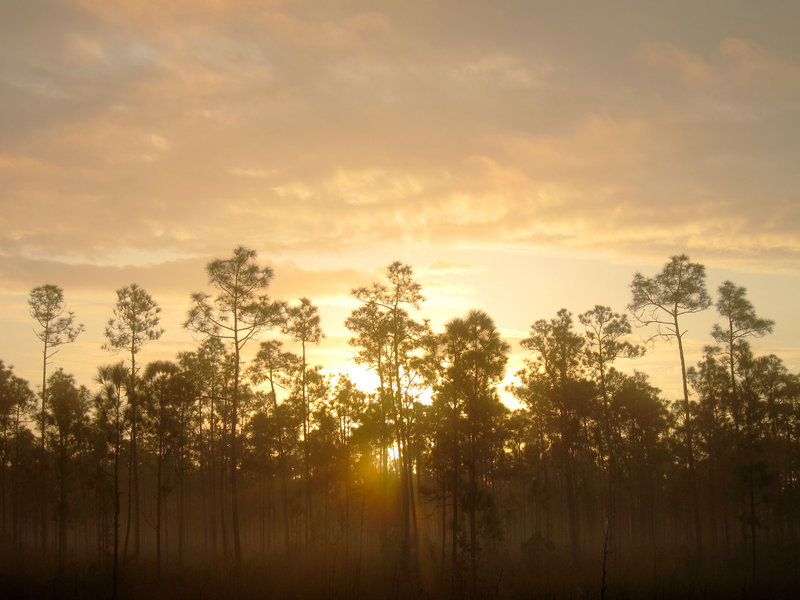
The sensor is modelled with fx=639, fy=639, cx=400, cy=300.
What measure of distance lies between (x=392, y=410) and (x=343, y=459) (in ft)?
39.5

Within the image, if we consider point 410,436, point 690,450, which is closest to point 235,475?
point 410,436

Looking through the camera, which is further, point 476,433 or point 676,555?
point 676,555

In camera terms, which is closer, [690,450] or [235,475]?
[235,475]

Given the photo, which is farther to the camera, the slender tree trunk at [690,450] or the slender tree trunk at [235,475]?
the slender tree trunk at [690,450]

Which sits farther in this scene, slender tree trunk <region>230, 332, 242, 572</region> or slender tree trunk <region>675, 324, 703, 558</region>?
slender tree trunk <region>675, 324, 703, 558</region>

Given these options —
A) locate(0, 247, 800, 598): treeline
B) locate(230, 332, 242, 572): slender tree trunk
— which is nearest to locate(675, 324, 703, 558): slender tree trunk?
locate(0, 247, 800, 598): treeline

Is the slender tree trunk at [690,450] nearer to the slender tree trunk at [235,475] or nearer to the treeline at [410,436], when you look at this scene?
the treeline at [410,436]

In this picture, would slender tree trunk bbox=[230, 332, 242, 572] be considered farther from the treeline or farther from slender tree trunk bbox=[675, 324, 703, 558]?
slender tree trunk bbox=[675, 324, 703, 558]

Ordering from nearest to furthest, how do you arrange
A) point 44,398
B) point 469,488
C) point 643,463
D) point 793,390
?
point 469,488 → point 44,398 → point 793,390 → point 643,463

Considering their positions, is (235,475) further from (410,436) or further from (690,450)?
(690,450)

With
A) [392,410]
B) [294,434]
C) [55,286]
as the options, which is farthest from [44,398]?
[392,410]

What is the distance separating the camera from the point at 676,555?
41031 mm

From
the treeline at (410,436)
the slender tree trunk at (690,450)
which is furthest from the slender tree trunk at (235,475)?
the slender tree trunk at (690,450)

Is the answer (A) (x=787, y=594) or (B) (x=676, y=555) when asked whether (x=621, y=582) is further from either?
(B) (x=676, y=555)
